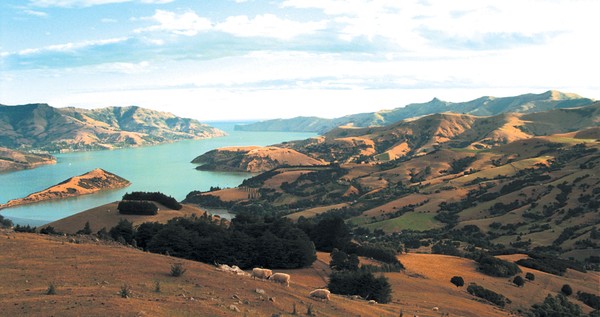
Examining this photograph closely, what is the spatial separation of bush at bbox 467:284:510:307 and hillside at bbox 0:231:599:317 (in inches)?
40.8

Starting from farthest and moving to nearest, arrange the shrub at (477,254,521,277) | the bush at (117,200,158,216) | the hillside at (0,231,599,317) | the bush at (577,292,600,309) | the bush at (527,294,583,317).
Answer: the bush at (117,200,158,216), the shrub at (477,254,521,277), the bush at (577,292,600,309), the bush at (527,294,583,317), the hillside at (0,231,599,317)

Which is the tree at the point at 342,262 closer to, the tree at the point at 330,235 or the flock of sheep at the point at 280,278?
the tree at the point at 330,235

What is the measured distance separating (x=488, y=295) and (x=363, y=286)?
17.4 meters

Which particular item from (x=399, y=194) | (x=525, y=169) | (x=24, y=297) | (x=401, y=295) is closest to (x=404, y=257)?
(x=401, y=295)

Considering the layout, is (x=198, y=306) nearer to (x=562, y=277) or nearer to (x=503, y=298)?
(x=503, y=298)

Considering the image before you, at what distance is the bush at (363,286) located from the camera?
4125cm

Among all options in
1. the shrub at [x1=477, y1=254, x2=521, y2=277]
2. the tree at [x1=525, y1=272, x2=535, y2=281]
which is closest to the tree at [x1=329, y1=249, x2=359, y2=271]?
the shrub at [x1=477, y1=254, x2=521, y2=277]

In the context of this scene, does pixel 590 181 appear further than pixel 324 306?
Yes

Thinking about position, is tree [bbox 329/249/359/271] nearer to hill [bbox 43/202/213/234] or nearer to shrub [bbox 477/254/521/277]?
shrub [bbox 477/254/521/277]

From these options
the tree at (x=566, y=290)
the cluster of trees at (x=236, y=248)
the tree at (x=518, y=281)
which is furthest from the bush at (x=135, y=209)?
the tree at (x=566, y=290)

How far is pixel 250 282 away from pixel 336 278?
45.9ft

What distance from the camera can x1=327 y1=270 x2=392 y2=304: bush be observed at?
41.2 m

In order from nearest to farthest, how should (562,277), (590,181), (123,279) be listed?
(123,279)
(562,277)
(590,181)

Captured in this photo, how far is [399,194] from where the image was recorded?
17750cm
